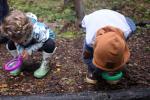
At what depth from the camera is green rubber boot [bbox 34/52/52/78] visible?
322 centimetres

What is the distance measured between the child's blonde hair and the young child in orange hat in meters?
0.49

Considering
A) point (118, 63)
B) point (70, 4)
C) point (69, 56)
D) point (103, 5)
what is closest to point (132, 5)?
point (103, 5)

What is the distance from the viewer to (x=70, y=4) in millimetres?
4953

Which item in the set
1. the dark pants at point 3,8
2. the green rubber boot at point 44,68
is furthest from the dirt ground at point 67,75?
the dark pants at point 3,8

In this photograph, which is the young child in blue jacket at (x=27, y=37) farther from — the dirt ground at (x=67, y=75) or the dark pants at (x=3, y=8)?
the dark pants at (x=3, y=8)

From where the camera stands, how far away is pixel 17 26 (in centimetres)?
288

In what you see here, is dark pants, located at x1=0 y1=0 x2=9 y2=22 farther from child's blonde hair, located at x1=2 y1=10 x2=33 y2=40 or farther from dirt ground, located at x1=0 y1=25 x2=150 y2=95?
child's blonde hair, located at x1=2 y1=10 x2=33 y2=40

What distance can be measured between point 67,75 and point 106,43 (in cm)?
76

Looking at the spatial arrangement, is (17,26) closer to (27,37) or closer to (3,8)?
(27,37)

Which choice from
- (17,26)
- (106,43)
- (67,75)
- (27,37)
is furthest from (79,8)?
(106,43)

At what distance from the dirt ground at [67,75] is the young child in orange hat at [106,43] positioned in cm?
13

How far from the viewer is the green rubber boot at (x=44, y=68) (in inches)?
127

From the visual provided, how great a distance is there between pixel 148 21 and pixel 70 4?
1.17m

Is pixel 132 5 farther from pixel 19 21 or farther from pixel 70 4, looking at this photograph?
pixel 19 21
